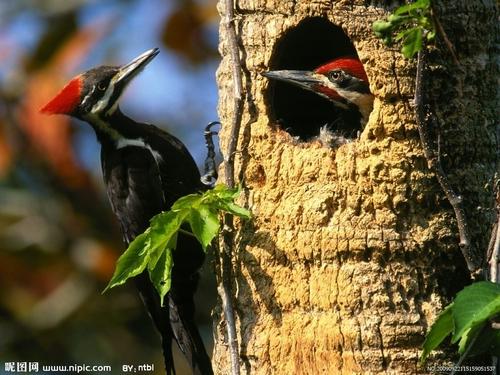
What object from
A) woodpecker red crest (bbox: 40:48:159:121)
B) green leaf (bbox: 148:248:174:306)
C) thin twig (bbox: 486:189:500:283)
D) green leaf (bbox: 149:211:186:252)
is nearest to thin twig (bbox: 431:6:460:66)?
thin twig (bbox: 486:189:500:283)

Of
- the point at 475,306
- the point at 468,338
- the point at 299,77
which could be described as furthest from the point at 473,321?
the point at 299,77

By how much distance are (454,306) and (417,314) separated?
708 mm

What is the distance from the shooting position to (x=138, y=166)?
5.51m

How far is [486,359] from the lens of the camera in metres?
3.90

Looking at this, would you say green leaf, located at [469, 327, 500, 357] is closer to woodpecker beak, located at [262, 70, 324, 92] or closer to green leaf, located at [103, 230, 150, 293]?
green leaf, located at [103, 230, 150, 293]

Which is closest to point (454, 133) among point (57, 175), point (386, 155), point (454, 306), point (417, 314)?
point (386, 155)

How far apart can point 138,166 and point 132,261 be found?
72.0 inches

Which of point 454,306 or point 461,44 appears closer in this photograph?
point 454,306

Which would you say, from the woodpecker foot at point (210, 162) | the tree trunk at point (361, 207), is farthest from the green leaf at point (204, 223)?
the woodpecker foot at point (210, 162)

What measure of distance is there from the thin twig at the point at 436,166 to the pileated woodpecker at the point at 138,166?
1.90 metres

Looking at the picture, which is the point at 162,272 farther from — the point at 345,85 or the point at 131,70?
the point at 131,70

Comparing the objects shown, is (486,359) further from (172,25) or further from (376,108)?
(172,25)

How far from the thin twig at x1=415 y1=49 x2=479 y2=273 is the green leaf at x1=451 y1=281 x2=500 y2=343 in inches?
25.2

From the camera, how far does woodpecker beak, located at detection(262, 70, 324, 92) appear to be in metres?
4.16
